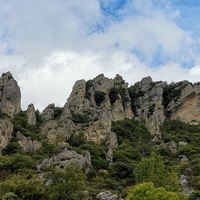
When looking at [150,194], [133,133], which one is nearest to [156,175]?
[150,194]

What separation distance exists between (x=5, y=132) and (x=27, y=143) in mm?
3507

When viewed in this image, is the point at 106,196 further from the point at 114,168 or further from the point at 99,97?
the point at 99,97

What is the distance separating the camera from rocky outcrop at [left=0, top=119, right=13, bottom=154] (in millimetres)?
58856

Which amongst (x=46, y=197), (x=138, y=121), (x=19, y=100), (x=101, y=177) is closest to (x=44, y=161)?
(x=101, y=177)

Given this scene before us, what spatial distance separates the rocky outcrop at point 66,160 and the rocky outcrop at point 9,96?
20.6m

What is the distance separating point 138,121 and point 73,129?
18685 mm

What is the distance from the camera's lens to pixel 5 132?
5991 centimetres

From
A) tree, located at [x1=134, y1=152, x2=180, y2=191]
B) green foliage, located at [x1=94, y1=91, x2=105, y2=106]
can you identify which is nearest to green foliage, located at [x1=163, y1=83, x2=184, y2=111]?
green foliage, located at [x1=94, y1=91, x2=105, y2=106]

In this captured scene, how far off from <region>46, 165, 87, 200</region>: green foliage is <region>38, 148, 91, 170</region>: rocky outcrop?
1098 cm

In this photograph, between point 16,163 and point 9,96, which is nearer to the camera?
point 16,163

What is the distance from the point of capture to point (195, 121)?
86000mm

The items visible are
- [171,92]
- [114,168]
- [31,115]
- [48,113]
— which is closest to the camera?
[114,168]

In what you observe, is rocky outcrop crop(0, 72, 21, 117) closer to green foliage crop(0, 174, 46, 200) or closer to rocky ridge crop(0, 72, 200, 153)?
rocky ridge crop(0, 72, 200, 153)

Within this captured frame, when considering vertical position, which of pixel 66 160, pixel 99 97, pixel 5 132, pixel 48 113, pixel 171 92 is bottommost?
pixel 66 160
